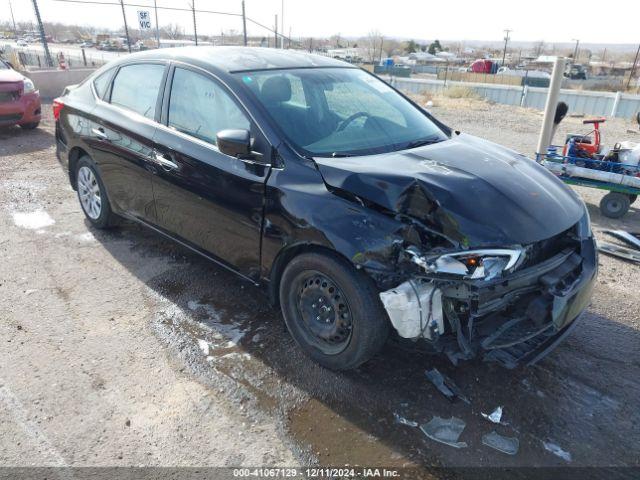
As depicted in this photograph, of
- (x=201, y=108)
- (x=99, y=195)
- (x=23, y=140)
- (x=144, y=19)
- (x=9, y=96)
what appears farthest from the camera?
(x=144, y=19)

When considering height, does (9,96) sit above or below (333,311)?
above

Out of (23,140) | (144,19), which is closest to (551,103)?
(23,140)

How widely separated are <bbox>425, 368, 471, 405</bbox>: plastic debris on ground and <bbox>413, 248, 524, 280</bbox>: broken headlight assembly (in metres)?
0.79

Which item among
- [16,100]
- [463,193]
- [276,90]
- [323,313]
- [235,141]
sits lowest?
[323,313]

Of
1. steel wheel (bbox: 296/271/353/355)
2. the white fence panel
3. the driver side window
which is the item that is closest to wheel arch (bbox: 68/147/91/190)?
the driver side window

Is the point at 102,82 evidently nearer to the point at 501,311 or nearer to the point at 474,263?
the point at 474,263

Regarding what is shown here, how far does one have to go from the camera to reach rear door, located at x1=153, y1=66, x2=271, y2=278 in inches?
123

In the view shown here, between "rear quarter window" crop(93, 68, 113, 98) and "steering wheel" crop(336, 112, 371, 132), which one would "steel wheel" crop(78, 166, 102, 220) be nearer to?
"rear quarter window" crop(93, 68, 113, 98)

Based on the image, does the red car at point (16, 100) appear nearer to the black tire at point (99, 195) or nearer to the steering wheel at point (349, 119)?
the black tire at point (99, 195)

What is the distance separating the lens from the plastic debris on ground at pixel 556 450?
96.6 inches

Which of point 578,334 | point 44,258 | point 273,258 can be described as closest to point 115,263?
point 44,258

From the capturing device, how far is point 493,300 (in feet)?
8.46

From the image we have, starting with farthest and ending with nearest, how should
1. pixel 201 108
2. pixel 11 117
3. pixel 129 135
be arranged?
pixel 11 117, pixel 129 135, pixel 201 108

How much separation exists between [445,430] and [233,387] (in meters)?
1.24
